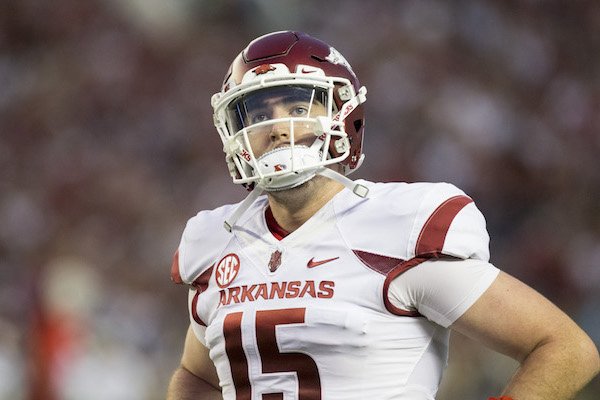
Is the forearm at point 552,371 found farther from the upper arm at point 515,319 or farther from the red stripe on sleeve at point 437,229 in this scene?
the red stripe on sleeve at point 437,229

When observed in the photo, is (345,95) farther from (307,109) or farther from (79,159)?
(79,159)

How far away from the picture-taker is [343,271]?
194 cm

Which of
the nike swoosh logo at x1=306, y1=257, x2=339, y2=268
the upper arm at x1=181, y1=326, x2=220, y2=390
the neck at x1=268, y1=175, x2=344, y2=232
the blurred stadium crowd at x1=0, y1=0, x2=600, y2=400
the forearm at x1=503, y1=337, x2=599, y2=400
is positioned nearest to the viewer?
the forearm at x1=503, y1=337, x2=599, y2=400

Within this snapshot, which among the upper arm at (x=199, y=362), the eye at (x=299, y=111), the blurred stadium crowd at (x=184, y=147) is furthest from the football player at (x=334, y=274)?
the blurred stadium crowd at (x=184, y=147)

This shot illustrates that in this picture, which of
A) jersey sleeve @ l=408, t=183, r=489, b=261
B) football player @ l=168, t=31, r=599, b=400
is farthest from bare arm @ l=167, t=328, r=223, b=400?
jersey sleeve @ l=408, t=183, r=489, b=261

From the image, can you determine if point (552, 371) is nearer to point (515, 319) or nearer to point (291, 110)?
point (515, 319)

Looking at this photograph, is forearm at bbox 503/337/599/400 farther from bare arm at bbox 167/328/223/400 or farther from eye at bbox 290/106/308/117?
bare arm at bbox 167/328/223/400

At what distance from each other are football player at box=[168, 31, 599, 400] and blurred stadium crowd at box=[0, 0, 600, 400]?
2.84 m

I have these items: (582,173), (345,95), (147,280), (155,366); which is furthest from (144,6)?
(345,95)

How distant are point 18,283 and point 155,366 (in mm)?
824

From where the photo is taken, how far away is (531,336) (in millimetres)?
1849

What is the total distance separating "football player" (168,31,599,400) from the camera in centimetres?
186

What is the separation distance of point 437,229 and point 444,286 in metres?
0.10

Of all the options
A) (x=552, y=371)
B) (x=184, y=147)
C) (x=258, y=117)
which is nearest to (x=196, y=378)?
(x=258, y=117)
